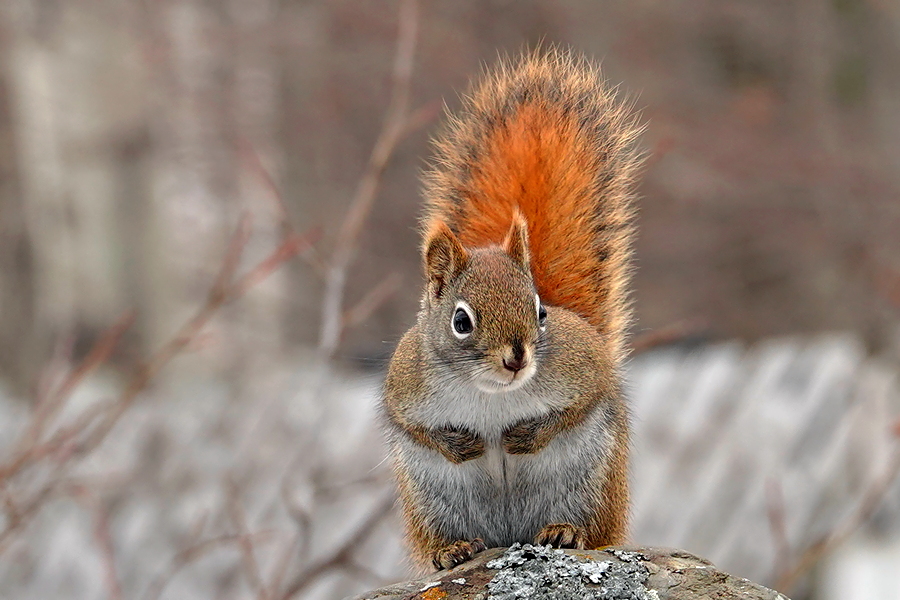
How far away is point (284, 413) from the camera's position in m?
6.01

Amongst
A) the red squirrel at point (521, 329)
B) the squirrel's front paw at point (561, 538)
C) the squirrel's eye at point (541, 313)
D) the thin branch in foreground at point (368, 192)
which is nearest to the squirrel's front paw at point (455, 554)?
the red squirrel at point (521, 329)

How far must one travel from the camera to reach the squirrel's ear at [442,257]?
2135mm

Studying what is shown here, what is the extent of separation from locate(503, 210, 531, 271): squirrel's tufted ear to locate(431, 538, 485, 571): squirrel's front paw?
0.55 meters

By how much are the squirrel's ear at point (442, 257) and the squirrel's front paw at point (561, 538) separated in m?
0.51

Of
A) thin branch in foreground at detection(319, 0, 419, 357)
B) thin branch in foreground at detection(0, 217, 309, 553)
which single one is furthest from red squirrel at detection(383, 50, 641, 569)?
thin branch in foreground at detection(0, 217, 309, 553)

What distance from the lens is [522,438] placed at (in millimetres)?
2098

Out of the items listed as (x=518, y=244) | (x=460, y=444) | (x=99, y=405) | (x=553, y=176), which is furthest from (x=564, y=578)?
(x=99, y=405)

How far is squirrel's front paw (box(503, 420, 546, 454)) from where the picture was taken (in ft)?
6.87

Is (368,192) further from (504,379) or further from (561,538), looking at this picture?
(561,538)

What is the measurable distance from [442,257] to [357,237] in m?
3.65

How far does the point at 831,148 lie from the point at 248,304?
5167 mm

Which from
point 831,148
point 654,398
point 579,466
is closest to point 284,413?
point 654,398

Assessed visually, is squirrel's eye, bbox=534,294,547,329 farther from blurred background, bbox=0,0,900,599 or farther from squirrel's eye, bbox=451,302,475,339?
blurred background, bbox=0,0,900,599

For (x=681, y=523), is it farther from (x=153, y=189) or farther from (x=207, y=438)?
(x=153, y=189)
